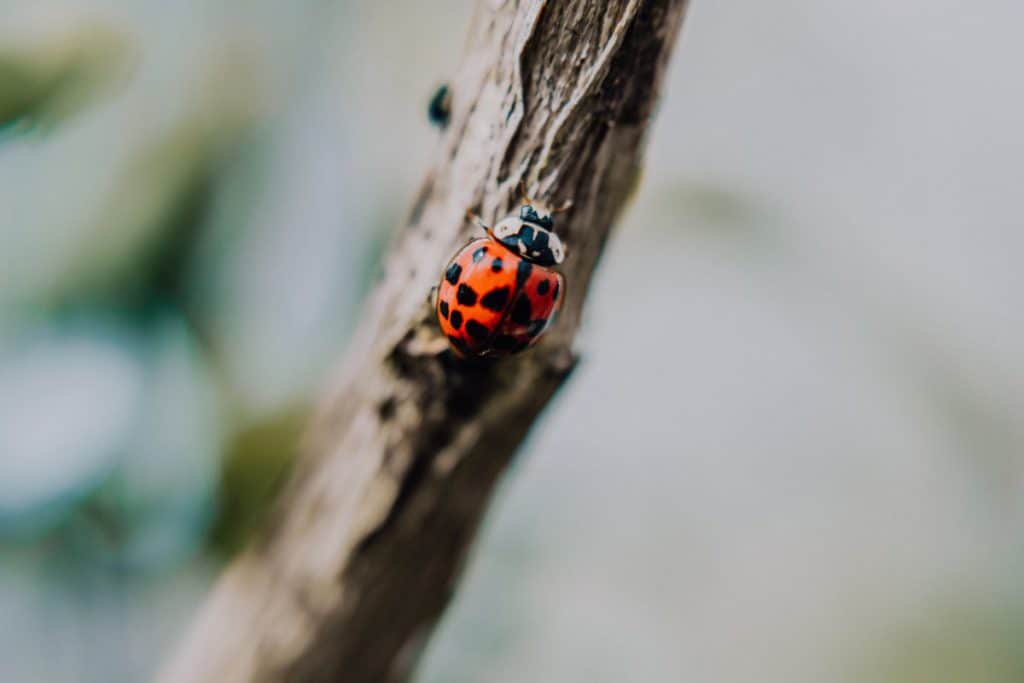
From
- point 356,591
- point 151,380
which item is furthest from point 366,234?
point 356,591

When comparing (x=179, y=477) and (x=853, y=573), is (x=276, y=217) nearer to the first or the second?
(x=179, y=477)

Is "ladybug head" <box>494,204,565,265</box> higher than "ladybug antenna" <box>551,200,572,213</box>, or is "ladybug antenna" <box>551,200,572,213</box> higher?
"ladybug antenna" <box>551,200,572,213</box>

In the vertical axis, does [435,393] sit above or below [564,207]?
below
